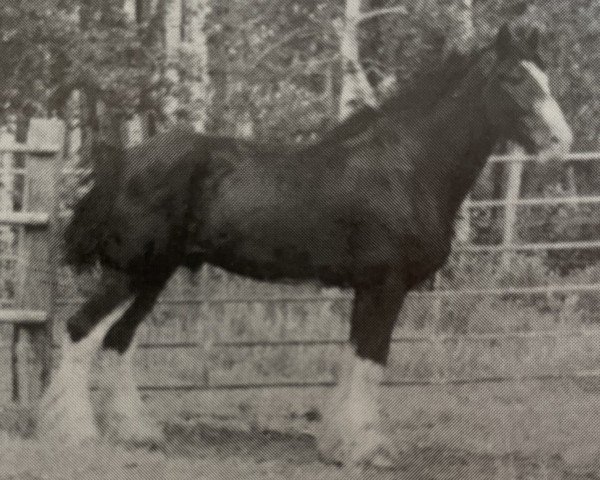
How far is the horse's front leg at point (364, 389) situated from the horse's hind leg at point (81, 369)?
37 centimetres

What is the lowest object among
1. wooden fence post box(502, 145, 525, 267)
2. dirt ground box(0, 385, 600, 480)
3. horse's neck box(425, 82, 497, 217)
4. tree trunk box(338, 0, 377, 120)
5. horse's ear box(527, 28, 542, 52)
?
dirt ground box(0, 385, 600, 480)

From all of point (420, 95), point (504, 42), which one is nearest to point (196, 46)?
point (420, 95)

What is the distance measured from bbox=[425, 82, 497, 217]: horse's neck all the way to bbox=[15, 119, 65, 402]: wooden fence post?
61 cm

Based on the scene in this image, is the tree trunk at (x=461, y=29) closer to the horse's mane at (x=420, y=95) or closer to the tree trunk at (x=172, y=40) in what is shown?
the horse's mane at (x=420, y=95)

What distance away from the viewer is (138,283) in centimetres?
141

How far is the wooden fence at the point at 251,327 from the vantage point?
1.44 metres

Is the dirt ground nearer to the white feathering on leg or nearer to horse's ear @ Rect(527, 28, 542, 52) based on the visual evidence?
the white feathering on leg

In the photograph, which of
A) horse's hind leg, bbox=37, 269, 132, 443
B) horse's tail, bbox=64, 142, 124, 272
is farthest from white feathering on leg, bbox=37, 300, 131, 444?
horse's tail, bbox=64, 142, 124, 272

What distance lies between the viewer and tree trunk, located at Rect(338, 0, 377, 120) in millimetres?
1358

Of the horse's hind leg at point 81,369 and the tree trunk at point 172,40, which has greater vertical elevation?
the tree trunk at point 172,40

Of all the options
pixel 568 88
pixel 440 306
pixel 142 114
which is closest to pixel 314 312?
pixel 440 306

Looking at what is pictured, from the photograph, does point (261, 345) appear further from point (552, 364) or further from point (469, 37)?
point (469, 37)

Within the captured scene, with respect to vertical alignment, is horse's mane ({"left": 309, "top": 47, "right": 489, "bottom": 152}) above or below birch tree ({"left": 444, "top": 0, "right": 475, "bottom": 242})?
below

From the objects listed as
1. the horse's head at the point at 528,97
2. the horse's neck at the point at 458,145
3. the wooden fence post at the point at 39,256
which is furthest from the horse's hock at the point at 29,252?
the horse's head at the point at 528,97
